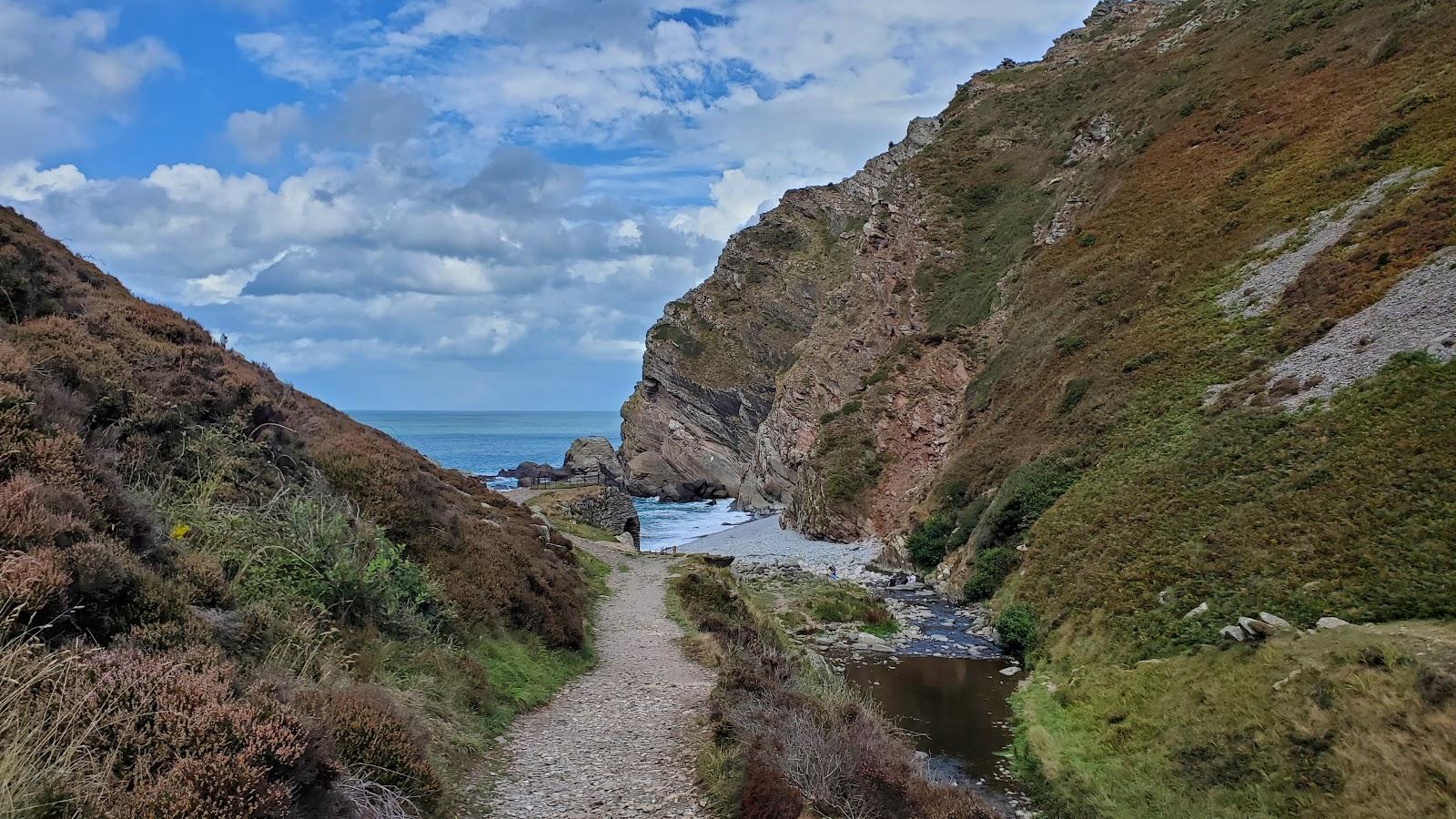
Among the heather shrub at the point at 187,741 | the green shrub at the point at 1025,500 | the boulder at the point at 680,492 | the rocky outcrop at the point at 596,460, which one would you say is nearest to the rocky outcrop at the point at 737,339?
the boulder at the point at 680,492

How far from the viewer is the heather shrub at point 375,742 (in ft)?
17.7

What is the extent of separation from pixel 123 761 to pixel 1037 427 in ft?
96.3

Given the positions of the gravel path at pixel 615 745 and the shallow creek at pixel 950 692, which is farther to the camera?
the shallow creek at pixel 950 692

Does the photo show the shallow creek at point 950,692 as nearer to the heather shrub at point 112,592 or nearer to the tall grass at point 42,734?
the heather shrub at point 112,592

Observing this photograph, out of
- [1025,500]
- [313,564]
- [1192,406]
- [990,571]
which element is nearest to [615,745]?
[313,564]

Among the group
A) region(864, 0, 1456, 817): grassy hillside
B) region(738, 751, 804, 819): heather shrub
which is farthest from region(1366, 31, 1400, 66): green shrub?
region(738, 751, 804, 819): heather shrub

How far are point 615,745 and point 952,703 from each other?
980cm

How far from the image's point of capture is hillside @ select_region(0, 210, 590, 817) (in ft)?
13.1

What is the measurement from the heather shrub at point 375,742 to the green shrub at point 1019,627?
15786 mm

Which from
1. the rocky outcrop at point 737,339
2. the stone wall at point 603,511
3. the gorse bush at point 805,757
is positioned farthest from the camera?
the rocky outcrop at point 737,339

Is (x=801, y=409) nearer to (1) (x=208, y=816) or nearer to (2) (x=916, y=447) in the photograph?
(2) (x=916, y=447)

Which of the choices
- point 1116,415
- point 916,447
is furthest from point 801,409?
point 1116,415

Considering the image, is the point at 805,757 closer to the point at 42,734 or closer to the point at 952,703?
the point at 42,734

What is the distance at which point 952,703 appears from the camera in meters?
15.8
